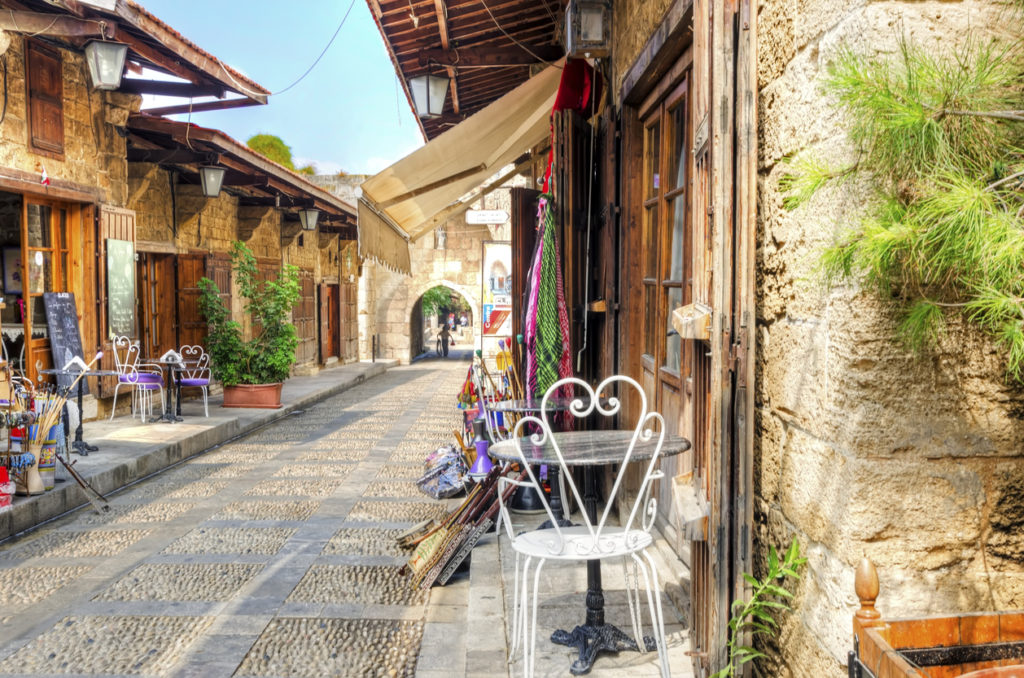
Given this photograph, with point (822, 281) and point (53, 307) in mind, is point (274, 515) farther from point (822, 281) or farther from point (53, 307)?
point (822, 281)

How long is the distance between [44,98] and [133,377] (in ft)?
9.66

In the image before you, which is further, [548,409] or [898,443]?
[548,409]

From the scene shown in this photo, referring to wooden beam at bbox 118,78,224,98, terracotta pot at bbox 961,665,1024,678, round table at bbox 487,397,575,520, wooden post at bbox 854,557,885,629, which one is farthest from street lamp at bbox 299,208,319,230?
terracotta pot at bbox 961,665,1024,678

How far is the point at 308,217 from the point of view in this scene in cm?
1473

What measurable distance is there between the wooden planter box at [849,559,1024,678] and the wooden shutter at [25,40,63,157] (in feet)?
28.1

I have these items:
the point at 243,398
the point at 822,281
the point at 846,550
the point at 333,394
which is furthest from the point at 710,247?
the point at 333,394

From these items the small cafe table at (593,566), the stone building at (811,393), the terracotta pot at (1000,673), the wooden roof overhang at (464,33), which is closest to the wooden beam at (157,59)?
the wooden roof overhang at (464,33)

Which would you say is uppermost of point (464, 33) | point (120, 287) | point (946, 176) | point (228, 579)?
point (464, 33)

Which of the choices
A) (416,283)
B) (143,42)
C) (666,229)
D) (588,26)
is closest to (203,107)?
(143,42)

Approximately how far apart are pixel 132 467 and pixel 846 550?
6429 millimetres

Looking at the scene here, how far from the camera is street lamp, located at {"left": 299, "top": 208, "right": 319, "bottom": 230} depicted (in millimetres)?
14664

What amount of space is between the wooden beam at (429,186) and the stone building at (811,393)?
119 inches

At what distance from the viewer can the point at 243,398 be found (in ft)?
36.0

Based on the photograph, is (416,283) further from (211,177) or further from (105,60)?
(105,60)
